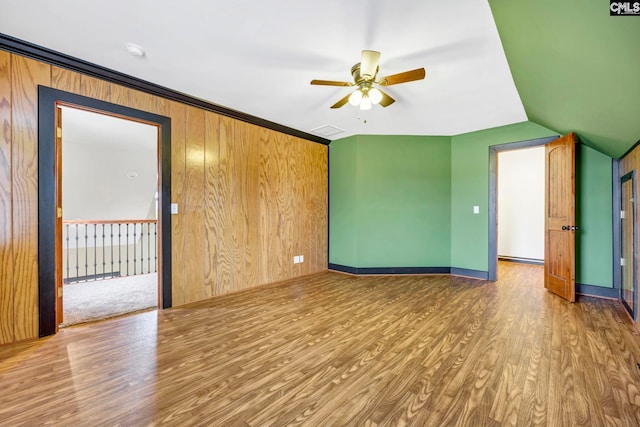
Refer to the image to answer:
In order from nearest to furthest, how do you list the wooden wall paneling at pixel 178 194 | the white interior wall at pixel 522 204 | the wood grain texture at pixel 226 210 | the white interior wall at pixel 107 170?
the wooden wall paneling at pixel 178 194 → the wood grain texture at pixel 226 210 → the white interior wall at pixel 107 170 → the white interior wall at pixel 522 204

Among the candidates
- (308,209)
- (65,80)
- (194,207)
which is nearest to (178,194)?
(194,207)

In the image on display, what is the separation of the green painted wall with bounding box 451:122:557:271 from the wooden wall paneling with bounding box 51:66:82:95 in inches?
198

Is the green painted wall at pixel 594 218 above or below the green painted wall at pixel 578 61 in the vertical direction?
below

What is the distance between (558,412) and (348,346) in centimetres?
129

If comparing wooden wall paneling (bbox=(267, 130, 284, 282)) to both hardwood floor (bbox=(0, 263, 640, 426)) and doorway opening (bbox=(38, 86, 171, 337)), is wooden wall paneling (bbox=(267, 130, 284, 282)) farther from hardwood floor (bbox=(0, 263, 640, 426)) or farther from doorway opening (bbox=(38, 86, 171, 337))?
doorway opening (bbox=(38, 86, 171, 337))

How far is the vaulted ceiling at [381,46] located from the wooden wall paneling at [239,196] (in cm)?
63

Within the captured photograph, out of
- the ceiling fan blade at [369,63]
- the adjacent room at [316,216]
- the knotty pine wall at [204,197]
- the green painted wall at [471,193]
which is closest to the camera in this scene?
the adjacent room at [316,216]

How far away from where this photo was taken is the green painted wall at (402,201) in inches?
185

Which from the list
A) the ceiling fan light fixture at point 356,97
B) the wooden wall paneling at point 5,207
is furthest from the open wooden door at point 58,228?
the ceiling fan light fixture at point 356,97

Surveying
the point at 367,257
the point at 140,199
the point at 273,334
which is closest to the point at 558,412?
the point at 273,334

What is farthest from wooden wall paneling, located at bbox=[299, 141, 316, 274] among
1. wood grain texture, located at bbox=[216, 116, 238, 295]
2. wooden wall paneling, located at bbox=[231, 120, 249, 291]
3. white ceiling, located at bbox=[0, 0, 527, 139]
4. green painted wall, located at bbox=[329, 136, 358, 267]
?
white ceiling, located at bbox=[0, 0, 527, 139]

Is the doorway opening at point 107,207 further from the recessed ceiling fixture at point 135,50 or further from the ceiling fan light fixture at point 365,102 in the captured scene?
the ceiling fan light fixture at point 365,102

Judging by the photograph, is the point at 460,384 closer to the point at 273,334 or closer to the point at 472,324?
the point at 472,324

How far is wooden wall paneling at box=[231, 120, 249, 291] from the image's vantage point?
372 centimetres
